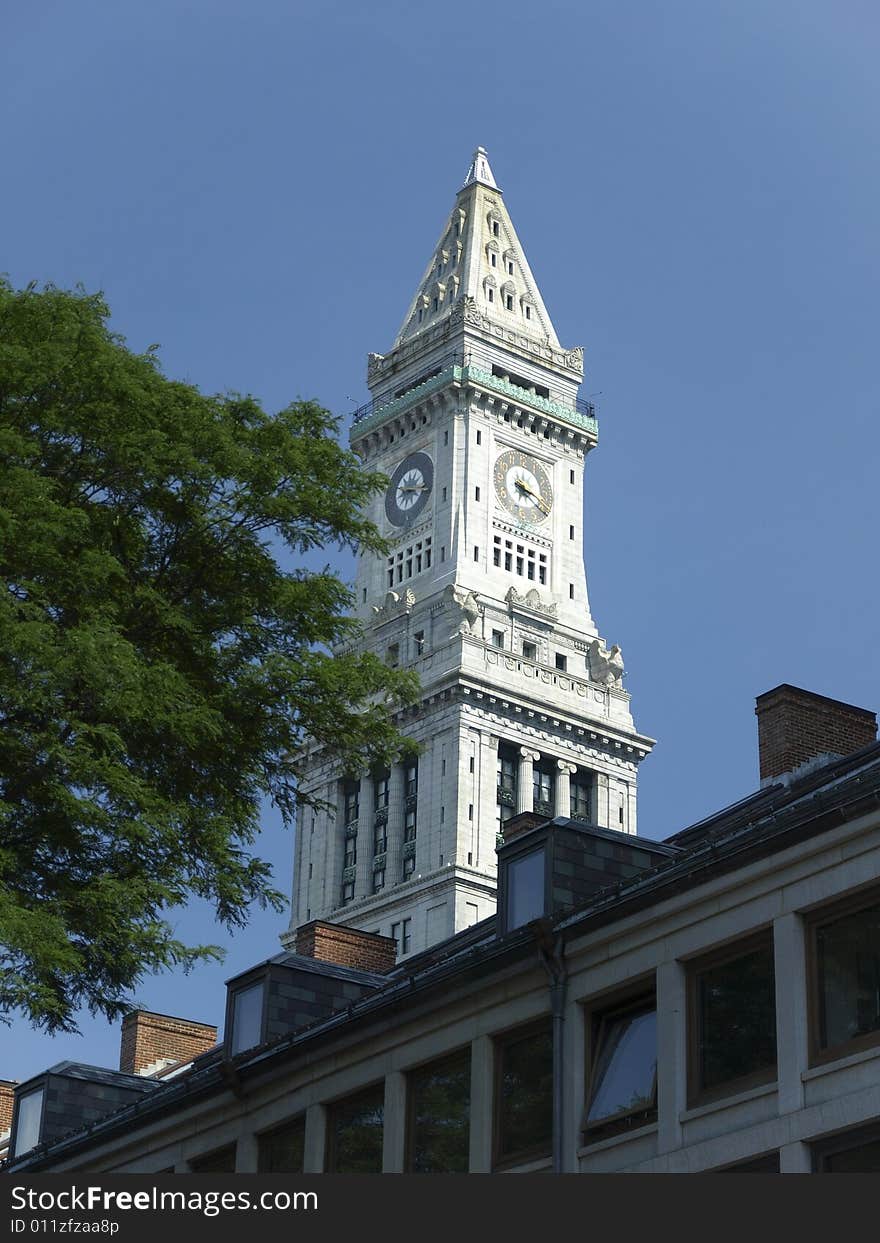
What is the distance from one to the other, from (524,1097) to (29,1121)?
53.0 feet

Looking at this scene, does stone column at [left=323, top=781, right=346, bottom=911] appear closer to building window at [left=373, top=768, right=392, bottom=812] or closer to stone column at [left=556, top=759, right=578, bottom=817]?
building window at [left=373, top=768, right=392, bottom=812]

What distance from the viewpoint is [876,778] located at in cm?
2916

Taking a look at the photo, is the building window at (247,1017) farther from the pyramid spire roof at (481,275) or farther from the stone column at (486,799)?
the pyramid spire roof at (481,275)

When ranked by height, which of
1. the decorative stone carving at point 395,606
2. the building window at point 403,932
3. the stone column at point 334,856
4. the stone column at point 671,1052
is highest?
the decorative stone carving at point 395,606

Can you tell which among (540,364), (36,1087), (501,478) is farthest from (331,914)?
(36,1087)

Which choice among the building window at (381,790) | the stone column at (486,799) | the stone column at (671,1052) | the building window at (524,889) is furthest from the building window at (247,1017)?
the building window at (381,790)

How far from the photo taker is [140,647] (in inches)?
1367

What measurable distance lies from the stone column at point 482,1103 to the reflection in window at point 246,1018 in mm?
6772

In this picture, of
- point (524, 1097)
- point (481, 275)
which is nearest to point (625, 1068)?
point (524, 1097)

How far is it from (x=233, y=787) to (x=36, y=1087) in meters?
14.1

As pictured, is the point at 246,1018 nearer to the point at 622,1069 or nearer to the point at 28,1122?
the point at 28,1122

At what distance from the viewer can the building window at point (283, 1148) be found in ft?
125

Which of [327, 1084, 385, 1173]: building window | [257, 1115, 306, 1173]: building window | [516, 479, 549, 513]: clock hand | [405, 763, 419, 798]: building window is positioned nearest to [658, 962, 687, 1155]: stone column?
[327, 1084, 385, 1173]: building window

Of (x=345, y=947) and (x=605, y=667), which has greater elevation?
(x=605, y=667)
